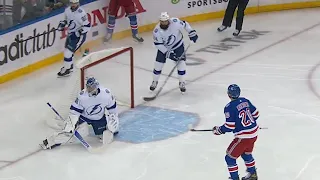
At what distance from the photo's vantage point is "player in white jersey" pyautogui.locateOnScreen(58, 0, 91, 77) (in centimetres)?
786

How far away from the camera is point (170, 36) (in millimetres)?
6996

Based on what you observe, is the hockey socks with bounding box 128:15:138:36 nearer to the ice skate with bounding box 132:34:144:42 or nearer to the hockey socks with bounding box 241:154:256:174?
the ice skate with bounding box 132:34:144:42

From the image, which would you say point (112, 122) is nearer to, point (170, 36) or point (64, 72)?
point (170, 36)

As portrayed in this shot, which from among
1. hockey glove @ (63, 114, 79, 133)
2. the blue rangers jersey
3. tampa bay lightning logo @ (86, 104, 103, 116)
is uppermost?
the blue rangers jersey

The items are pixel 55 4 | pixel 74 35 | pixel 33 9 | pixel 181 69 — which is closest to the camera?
pixel 181 69

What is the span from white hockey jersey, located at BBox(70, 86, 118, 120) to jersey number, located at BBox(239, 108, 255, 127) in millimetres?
1553

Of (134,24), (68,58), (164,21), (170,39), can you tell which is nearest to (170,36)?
(170,39)

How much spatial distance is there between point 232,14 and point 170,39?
3.07 meters

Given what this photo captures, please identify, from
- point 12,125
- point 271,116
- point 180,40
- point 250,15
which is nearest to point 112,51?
point 180,40

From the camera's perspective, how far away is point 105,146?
5984 millimetres

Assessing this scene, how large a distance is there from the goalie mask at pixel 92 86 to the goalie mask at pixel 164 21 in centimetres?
130

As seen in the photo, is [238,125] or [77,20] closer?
[238,125]

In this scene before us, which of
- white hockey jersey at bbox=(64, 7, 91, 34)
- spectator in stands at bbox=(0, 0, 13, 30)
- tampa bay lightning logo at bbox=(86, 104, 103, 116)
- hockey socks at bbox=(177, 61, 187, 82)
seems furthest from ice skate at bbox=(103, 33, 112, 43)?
tampa bay lightning logo at bbox=(86, 104, 103, 116)

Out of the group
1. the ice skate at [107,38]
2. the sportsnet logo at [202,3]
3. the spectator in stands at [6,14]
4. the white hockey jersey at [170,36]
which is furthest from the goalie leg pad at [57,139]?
the sportsnet logo at [202,3]
